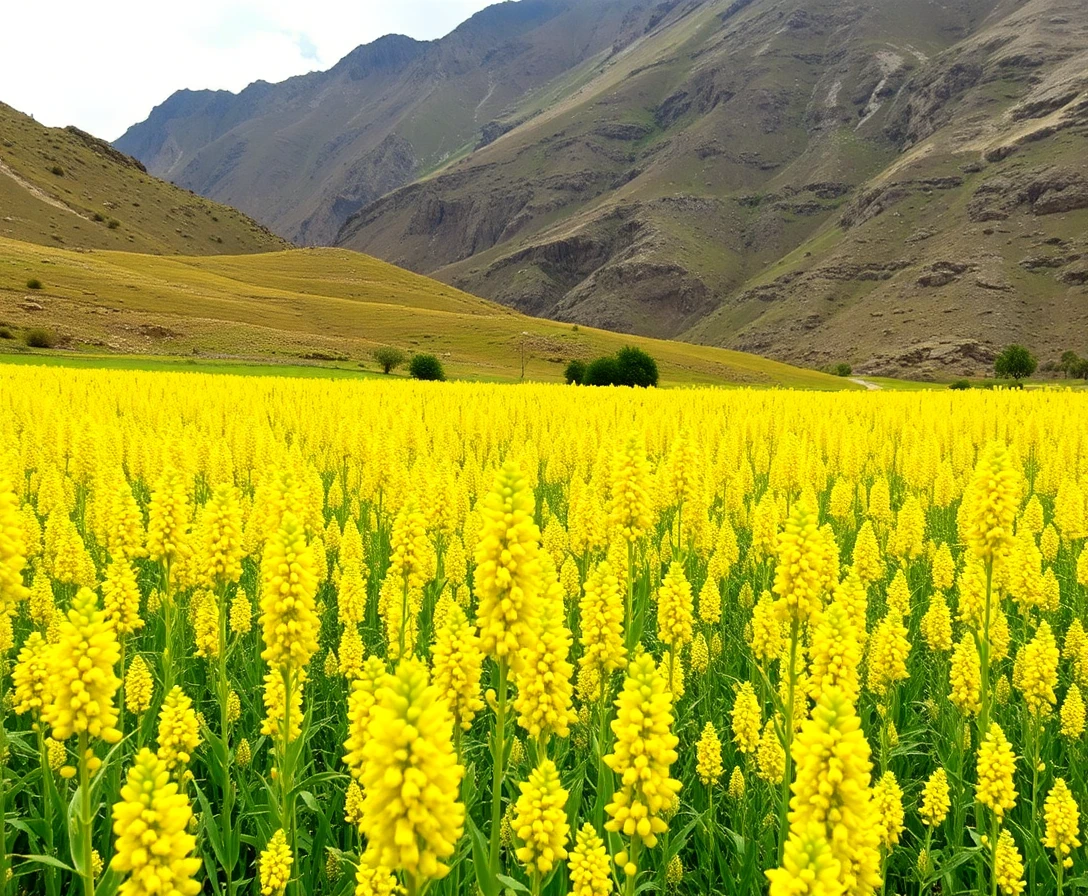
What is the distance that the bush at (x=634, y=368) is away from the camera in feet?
178

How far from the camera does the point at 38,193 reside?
380 ft

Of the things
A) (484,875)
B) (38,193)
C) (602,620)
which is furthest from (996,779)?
(38,193)

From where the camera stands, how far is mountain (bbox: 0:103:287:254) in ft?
361

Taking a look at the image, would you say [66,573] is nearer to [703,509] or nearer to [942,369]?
[703,509]

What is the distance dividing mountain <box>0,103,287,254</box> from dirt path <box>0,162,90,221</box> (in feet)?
0.88

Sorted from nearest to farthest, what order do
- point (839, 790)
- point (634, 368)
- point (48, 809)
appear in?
point (839, 790) < point (48, 809) < point (634, 368)

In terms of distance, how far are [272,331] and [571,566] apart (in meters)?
63.7

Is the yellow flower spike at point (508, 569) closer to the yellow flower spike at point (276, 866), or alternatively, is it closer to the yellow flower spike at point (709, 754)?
the yellow flower spike at point (276, 866)

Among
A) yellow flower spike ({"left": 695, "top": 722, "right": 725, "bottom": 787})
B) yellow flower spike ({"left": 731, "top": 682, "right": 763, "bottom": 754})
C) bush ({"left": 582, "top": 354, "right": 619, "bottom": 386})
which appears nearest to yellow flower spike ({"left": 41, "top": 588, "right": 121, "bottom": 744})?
yellow flower spike ({"left": 695, "top": 722, "right": 725, "bottom": 787})

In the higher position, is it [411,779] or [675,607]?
[411,779]

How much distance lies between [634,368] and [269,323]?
3853 centimetres

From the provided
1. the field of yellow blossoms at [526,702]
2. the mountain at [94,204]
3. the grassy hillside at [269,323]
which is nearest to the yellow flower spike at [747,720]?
the field of yellow blossoms at [526,702]

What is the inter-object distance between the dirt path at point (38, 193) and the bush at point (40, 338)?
86.9m

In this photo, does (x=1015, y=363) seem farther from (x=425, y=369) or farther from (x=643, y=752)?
(x=643, y=752)
